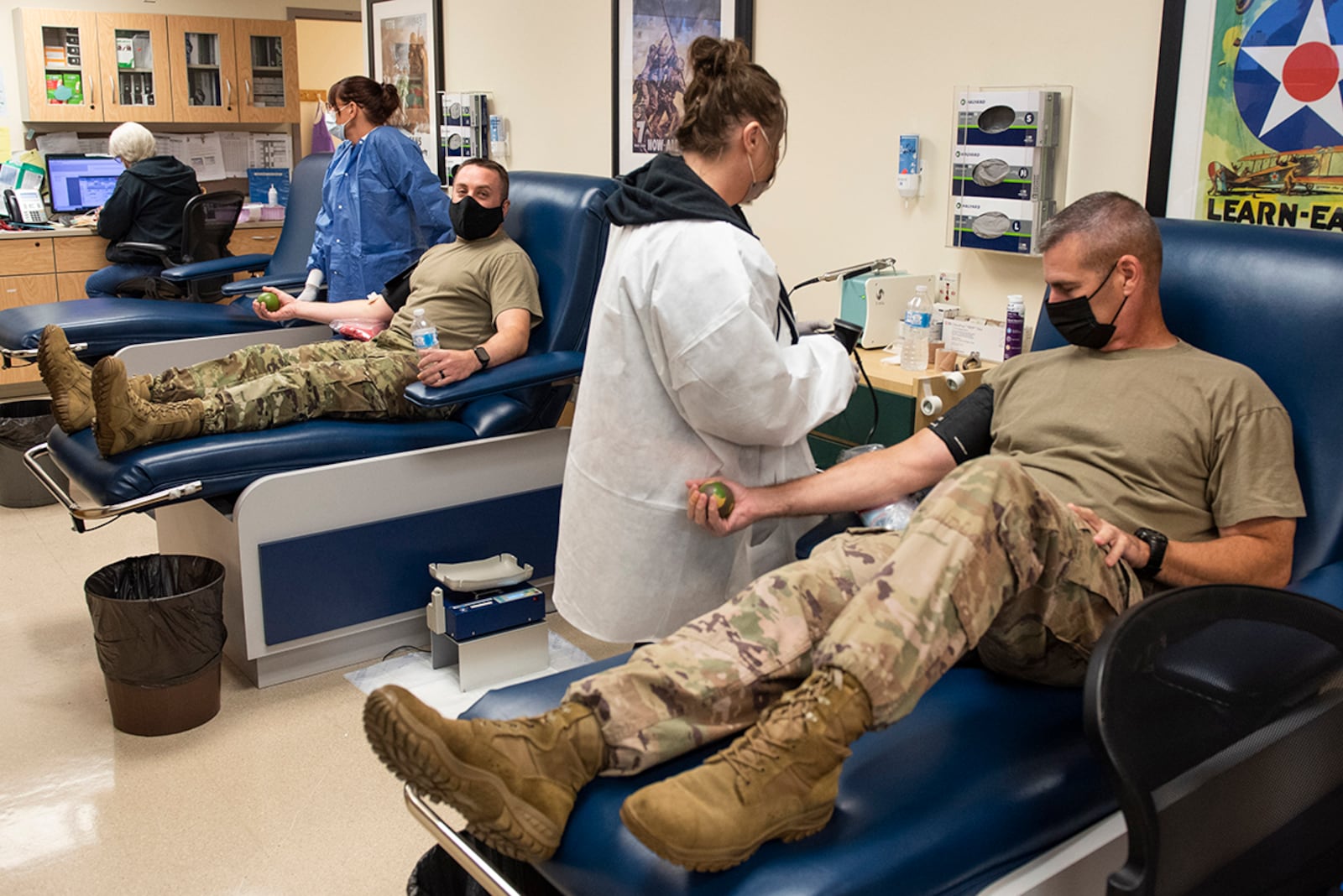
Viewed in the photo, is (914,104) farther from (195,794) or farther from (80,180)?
(80,180)

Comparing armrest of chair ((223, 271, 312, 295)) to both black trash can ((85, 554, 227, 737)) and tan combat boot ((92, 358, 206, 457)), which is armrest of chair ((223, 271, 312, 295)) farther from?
black trash can ((85, 554, 227, 737))

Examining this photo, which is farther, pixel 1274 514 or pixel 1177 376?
pixel 1177 376

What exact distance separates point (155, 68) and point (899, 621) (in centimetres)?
682

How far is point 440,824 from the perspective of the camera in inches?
62.2

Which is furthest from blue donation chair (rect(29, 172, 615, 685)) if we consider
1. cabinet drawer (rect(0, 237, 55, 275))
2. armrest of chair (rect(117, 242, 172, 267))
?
cabinet drawer (rect(0, 237, 55, 275))

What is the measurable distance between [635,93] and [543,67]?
2.15 feet

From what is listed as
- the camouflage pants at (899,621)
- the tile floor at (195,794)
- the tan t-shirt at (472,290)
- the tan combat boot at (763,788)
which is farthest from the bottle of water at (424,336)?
the tan combat boot at (763,788)

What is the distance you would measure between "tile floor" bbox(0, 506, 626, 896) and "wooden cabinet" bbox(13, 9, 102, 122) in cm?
453

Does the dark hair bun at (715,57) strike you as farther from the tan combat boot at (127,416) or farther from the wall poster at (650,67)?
the wall poster at (650,67)

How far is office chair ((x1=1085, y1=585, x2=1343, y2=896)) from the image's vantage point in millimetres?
1199

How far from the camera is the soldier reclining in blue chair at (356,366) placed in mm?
2805

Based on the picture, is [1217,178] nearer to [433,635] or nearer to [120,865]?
[433,635]

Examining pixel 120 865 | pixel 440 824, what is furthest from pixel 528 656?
pixel 440 824

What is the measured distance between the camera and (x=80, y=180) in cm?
650
